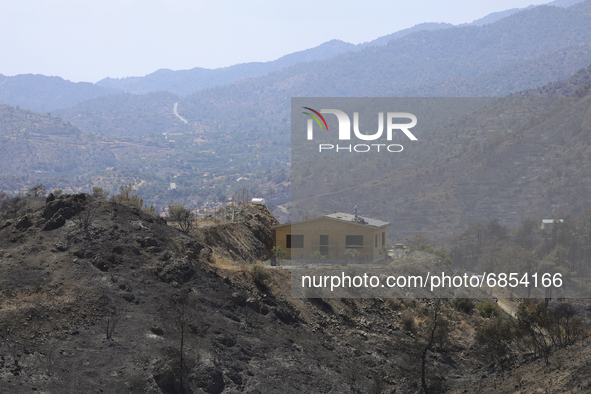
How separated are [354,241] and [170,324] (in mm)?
22232

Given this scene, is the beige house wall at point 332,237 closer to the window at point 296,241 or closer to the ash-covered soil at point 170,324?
the window at point 296,241

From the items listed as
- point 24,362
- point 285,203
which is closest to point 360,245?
point 24,362

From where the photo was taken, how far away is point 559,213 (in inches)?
3863

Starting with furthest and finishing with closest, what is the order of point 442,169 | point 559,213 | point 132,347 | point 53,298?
point 442,169 < point 559,213 < point 53,298 < point 132,347

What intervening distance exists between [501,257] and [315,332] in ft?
183

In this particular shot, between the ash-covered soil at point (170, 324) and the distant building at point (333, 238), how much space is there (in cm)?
831

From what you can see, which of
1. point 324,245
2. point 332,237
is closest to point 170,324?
point 324,245

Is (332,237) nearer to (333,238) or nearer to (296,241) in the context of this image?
(333,238)

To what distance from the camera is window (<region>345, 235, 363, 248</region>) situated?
1652 inches

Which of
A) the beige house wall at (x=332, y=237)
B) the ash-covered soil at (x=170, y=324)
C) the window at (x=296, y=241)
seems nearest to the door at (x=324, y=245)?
the beige house wall at (x=332, y=237)

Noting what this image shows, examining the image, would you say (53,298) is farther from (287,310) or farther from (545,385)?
(545,385)

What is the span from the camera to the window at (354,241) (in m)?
42.0

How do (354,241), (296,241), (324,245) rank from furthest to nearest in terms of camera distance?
(296,241)
(354,241)
(324,245)

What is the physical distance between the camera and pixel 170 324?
2200cm
